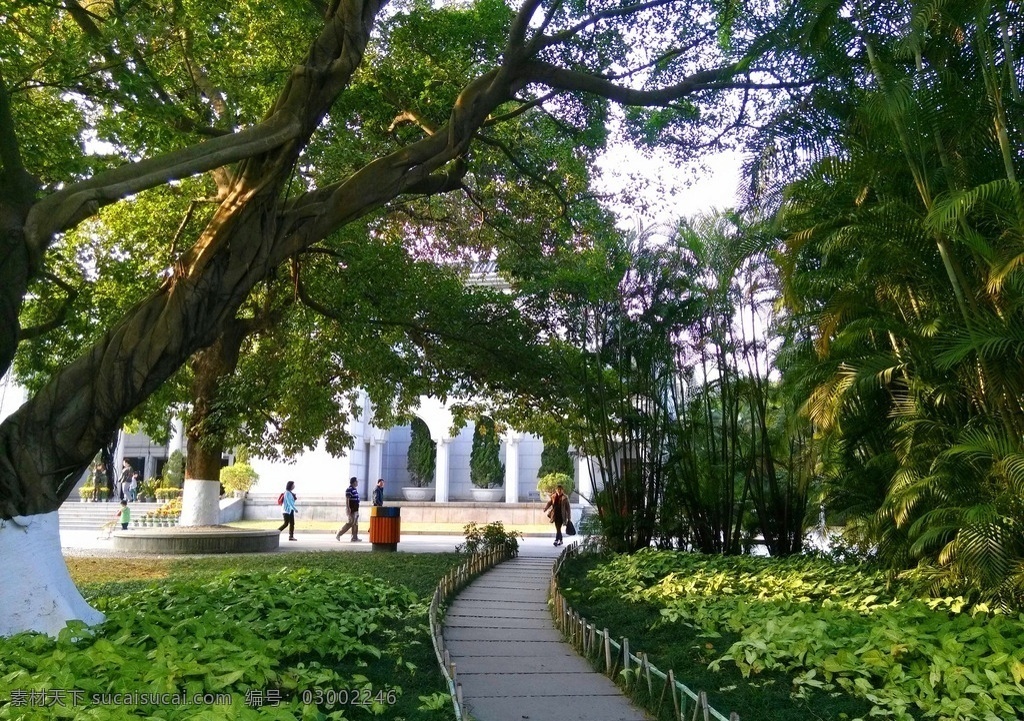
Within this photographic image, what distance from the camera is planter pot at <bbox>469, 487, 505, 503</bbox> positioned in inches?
1222

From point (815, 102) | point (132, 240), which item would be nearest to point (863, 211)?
point (815, 102)

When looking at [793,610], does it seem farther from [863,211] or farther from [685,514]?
[685,514]

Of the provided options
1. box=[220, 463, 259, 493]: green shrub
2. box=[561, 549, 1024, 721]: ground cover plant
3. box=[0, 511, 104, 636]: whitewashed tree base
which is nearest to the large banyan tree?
box=[0, 511, 104, 636]: whitewashed tree base

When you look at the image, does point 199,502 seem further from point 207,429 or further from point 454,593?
point 454,593

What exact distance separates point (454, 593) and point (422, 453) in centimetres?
2339

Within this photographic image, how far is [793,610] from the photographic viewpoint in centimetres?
669

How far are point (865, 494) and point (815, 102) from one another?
4.12 m

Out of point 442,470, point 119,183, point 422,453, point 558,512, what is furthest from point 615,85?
point 422,453

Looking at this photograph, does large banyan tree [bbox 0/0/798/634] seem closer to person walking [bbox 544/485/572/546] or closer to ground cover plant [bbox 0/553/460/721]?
ground cover plant [bbox 0/553/460/721]

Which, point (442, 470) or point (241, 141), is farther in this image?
point (442, 470)

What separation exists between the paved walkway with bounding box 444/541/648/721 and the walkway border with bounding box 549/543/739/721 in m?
0.09

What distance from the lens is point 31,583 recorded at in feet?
17.7

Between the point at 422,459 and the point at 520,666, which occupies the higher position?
the point at 422,459

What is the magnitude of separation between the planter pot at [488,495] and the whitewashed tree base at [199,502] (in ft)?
54.1
